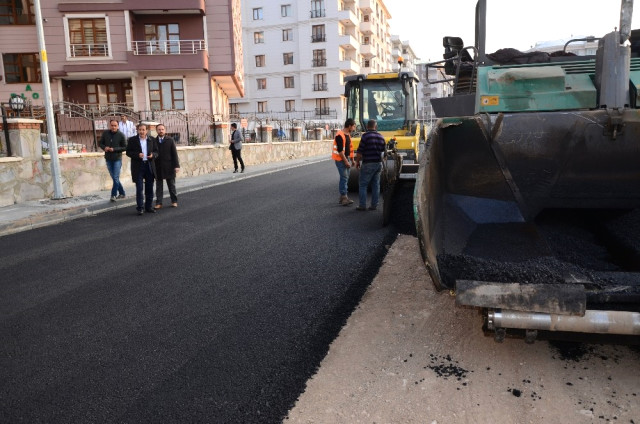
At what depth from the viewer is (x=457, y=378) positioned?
10.7 ft

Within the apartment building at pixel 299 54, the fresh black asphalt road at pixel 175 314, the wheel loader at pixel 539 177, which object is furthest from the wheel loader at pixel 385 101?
the apartment building at pixel 299 54

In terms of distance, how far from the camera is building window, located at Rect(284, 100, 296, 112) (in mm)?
60250

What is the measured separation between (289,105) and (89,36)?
1316 inches

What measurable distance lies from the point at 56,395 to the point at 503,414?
108 inches

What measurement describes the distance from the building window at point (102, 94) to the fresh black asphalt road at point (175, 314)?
23717 mm

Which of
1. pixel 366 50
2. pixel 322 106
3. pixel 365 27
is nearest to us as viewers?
pixel 322 106

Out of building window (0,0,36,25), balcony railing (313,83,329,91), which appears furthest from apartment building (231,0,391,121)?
building window (0,0,36,25)

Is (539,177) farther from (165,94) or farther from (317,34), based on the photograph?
(317,34)

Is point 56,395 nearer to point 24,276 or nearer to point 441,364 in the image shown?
point 441,364

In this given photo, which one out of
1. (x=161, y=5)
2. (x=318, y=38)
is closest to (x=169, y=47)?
(x=161, y=5)

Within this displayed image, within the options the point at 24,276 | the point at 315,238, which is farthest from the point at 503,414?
the point at 24,276

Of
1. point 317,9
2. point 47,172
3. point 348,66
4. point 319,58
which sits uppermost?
point 317,9

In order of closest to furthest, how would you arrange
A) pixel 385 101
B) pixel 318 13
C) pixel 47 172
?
pixel 47 172 → pixel 385 101 → pixel 318 13

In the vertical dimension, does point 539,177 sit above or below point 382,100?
below
